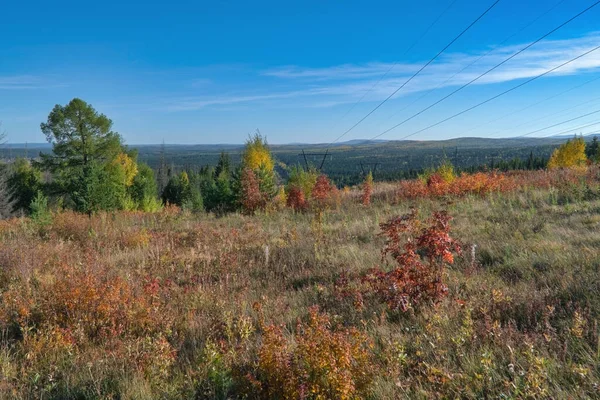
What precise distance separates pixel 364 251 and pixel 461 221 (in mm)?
3513

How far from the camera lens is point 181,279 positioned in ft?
20.7

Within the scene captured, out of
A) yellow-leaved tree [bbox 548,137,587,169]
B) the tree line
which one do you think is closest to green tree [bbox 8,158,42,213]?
the tree line

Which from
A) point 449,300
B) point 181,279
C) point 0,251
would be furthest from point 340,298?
point 0,251

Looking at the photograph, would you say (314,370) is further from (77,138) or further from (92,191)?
(77,138)

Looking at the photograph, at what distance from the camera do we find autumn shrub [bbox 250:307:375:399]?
8.67ft

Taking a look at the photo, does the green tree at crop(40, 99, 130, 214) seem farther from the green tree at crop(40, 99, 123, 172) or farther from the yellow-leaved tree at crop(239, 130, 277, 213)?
the yellow-leaved tree at crop(239, 130, 277, 213)

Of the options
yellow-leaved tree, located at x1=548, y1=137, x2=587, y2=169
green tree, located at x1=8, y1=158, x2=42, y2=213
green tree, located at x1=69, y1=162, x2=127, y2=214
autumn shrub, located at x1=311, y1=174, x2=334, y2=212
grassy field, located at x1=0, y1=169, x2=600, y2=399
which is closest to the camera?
grassy field, located at x1=0, y1=169, x2=600, y2=399

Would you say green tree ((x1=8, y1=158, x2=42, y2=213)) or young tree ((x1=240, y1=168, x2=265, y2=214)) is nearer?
young tree ((x1=240, y1=168, x2=265, y2=214))

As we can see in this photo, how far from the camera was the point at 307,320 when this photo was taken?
438cm

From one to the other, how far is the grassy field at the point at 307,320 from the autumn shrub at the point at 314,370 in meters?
0.01

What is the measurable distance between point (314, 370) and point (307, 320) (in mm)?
1608

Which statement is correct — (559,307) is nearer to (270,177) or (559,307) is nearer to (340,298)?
(340,298)

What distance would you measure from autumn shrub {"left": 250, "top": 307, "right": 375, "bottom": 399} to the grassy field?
0.01 m

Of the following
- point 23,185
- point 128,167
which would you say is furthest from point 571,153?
point 23,185
